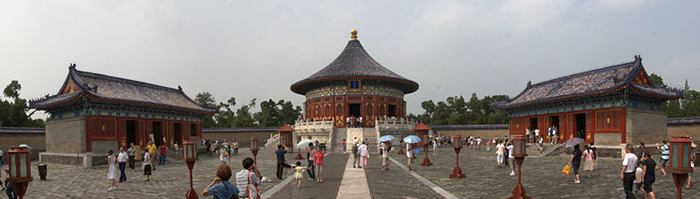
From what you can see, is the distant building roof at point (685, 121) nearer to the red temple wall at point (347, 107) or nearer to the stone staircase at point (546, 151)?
the stone staircase at point (546, 151)

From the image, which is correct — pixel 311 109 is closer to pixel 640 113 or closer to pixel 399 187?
pixel 640 113

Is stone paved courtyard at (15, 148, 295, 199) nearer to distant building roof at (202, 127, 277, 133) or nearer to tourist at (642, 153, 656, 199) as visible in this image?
tourist at (642, 153, 656, 199)

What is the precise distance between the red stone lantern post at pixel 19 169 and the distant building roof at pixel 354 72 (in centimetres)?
3782

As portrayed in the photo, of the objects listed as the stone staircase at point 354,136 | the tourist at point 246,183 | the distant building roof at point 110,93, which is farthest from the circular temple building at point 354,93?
the tourist at point 246,183

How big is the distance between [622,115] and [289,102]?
54.1 m

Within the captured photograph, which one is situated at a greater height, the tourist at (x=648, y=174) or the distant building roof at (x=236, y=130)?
the tourist at (x=648, y=174)

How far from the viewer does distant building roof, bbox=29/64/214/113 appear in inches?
1115

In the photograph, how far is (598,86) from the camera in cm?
3083

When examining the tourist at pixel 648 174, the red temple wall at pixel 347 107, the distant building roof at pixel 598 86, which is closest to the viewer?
the tourist at pixel 648 174

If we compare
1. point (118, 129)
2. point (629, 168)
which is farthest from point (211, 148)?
point (629, 168)

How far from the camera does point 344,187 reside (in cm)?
1503

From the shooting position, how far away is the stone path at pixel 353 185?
13.3 metres

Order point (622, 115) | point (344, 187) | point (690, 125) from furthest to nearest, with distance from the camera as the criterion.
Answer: point (690, 125) → point (622, 115) → point (344, 187)

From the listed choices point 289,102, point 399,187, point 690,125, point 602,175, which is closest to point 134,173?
point 399,187
